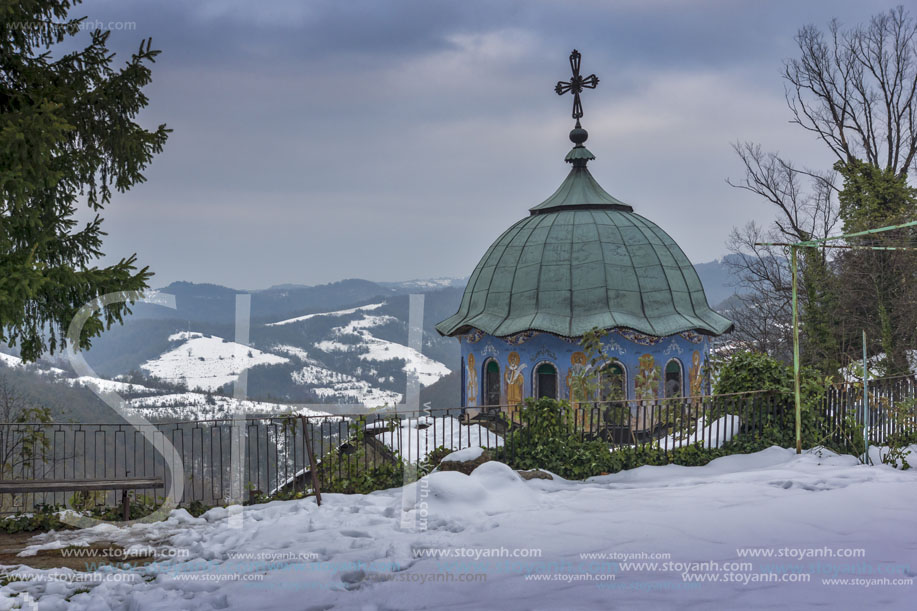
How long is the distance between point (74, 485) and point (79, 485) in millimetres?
54

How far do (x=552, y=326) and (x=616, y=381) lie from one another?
2.15 m

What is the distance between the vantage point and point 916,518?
21.6 ft

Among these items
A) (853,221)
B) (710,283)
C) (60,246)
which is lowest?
(60,246)

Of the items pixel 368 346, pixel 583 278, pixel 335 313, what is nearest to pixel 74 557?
pixel 583 278

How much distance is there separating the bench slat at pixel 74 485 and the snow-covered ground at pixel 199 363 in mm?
47711

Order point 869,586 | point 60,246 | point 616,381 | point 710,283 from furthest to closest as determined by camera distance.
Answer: point 710,283, point 616,381, point 60,246, point 869,586

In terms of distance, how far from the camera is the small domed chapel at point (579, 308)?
1698cm

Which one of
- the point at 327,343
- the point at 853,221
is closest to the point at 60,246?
the point at 853,221

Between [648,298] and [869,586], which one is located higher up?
[648,298]

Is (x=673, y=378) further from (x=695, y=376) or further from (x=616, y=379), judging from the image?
(x=616, y=379)

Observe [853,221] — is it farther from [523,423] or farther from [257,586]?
[257,586]

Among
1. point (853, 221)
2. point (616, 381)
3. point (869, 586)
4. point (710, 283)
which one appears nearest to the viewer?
point (869, 586)

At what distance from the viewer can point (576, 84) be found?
1994 cm

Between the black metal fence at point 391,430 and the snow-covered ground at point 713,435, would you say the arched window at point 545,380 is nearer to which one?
the black metal fence at point 391,430
